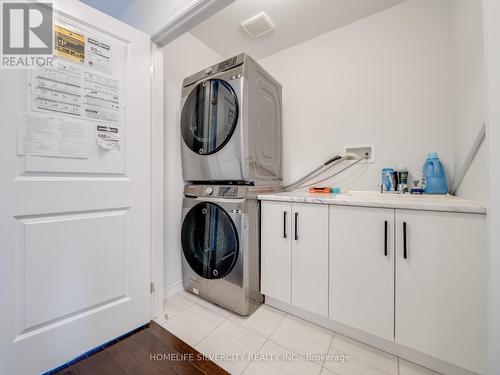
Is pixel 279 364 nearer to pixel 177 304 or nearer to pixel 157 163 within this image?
pixel 177 304

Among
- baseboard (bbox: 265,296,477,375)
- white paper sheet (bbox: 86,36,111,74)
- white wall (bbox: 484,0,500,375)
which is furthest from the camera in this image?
white paper sheet (bbox: 86,36,111,74)

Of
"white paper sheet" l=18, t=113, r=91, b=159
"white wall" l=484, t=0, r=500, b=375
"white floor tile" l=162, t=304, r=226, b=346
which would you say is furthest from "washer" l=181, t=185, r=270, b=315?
"white wall" l=484, t=0, r=500, b=375

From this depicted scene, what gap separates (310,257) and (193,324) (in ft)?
3.02

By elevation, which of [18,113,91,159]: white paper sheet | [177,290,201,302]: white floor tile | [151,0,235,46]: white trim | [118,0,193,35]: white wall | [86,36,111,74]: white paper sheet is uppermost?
[118,0,193,35]: white wall

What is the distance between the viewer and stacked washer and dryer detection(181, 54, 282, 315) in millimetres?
1343

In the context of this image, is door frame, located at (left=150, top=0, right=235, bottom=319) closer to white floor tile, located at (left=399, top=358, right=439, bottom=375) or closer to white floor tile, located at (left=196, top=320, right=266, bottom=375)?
white floor tile, located at (left=196, top=320, right=266, bottom=375)

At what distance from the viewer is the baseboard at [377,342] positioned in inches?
37.6

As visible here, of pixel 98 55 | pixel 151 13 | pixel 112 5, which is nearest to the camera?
pixel 98 55

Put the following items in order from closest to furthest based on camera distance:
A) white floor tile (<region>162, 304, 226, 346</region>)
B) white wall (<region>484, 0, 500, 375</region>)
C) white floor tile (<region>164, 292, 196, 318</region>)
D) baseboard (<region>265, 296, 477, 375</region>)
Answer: white wall (<region>484, 0, 500, 375</region>)
baseboard (<region>265, 296, 477, 375</region>)
white floor tile (<region>162, 304, 226, 346</region>)
white floor tile (<region>164, 292, 196, 318</region>)

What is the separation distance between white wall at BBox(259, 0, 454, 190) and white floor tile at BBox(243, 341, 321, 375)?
4.35 ft

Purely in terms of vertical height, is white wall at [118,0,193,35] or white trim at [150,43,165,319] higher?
white wall at [118,0,193,35]

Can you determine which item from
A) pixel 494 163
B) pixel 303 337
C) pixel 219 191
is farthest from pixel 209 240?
pixel 494 163

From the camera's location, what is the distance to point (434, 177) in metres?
1.31

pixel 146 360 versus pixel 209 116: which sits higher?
pixel 209 116
